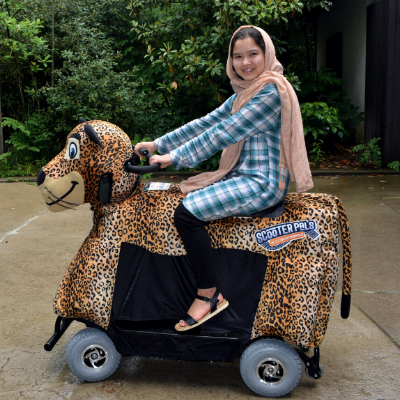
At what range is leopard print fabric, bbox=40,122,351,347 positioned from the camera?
2576mm

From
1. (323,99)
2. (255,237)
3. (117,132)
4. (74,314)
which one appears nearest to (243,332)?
(255,237)

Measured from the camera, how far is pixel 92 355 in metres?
2.77

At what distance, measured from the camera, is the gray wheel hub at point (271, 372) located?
264 centimetres

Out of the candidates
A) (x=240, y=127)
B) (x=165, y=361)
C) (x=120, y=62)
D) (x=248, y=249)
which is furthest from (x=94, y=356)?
(x=120, y=62)

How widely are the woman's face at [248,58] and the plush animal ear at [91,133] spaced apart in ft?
2.79

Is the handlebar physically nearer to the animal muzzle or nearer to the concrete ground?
the animal muzzle

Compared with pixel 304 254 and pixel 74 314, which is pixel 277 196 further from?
pixel 74 314

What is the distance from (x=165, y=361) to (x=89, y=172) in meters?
1.28

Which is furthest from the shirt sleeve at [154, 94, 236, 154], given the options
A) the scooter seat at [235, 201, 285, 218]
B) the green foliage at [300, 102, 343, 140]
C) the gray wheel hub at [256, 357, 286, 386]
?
the green foliage at [300, 102, 343, 140]

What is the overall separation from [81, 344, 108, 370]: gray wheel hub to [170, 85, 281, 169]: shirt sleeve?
114 centimetres

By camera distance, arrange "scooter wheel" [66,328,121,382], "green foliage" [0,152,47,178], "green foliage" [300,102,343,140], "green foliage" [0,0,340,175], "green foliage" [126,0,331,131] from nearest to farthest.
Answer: "scooter wheel" [66,328,121,382] → "green foliage" [126,0,331,131] → "green foliage" [0,0,340,175] → "green foliage" [0,152,47,178] → "green foliage" [300,102,343,140]

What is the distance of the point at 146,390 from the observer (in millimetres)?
2725

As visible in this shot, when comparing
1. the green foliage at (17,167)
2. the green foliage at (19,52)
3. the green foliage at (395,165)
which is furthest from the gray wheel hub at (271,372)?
the green foliage at (19,52)

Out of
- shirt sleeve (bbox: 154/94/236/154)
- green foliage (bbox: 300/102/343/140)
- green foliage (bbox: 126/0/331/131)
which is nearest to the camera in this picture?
shirt sleeve (bbox: 154/94/236/154)
